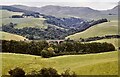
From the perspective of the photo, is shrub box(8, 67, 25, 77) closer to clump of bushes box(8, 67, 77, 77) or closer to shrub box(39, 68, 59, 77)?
clump of bushes box(8, 67, 77, 77)

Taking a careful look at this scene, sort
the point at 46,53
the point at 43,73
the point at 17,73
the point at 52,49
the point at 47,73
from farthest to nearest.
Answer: the point at 52,49 → the point at 46,53 → the point at 17,73 → the point at 47,73 → the point at 43,73

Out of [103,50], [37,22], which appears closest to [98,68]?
[103,50]

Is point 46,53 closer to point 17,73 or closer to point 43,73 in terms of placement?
point 17,73

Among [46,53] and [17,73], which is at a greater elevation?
[17,73]

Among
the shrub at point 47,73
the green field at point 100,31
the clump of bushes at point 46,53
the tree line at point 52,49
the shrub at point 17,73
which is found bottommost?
the green field at point 100,31

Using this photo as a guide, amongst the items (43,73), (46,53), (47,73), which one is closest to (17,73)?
(43,73)

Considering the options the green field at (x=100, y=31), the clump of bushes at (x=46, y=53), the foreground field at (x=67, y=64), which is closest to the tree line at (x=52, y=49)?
the clump of bushes at (x=46, y=53)

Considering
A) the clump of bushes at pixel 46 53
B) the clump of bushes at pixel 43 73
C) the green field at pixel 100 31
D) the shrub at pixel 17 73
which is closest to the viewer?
the clump of bushes at pixel 43 73

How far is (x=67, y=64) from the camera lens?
165 ft

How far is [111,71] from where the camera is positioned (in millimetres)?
41781

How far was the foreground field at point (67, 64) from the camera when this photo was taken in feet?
140

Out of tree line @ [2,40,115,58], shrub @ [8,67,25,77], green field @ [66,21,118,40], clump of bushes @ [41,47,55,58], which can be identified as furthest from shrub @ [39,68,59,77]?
green field @ [66,21,118,40]

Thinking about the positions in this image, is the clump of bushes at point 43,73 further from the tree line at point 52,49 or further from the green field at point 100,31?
the green field at point 100,31

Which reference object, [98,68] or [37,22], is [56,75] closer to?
[98,68]
